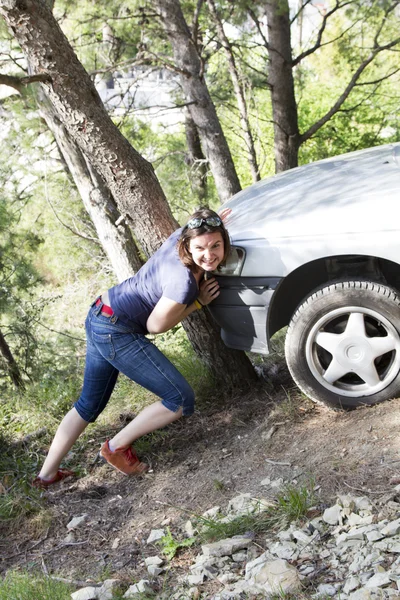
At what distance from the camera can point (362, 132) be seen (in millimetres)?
14180

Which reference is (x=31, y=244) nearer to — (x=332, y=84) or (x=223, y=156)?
(x=223, y=156)

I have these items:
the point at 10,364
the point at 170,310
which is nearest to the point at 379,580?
the point at 170,310

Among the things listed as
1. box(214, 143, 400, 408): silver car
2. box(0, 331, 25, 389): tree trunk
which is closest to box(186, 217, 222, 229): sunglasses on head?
box(214, 143, 400, 408): silver car

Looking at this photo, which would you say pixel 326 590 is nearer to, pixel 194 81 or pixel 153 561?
pixel 153 561

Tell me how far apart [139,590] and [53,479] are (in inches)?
58.8

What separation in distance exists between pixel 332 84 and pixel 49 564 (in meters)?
16.5

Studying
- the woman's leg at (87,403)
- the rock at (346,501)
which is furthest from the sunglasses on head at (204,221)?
the rock at (346,501)

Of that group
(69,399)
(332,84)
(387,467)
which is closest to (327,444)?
(387,467)

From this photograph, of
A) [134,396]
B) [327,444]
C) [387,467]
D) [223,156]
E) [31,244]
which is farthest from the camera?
[31,244]

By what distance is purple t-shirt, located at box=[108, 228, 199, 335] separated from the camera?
3.50 metres

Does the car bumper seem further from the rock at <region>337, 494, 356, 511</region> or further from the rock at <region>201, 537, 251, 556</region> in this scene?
the rock at <region>201, 537, 251, 556</region>

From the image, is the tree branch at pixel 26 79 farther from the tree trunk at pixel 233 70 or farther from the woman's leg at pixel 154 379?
the tree trunk at pixel 233 70

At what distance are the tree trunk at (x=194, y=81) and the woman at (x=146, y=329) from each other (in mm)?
4756

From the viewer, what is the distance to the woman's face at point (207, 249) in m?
3.39
